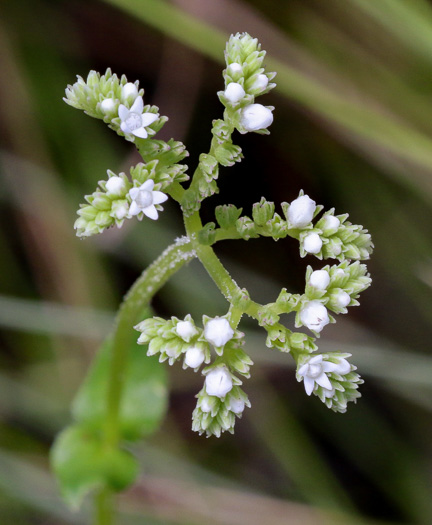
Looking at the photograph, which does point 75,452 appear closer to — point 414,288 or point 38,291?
point 38,291

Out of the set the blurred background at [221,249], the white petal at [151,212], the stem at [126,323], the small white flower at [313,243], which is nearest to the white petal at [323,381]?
the small white flower at [313,243]

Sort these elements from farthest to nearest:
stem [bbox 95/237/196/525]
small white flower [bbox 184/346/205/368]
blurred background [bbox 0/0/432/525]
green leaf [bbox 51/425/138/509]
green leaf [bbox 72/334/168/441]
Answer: blurred background [bbox 0/0/432/525] < green leaf [bbox 72/334/168/441] < green leaf [bbox 51/425/138/509] < stem [bbox 95/237/196/525] < small white flower [bbox 184/346/205/368]

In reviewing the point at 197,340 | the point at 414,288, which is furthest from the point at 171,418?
the point at 197,340

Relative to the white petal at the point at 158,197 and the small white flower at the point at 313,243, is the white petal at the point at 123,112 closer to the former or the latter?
the white petal at the point at 158,197

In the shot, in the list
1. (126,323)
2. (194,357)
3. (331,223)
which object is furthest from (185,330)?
(331,223)

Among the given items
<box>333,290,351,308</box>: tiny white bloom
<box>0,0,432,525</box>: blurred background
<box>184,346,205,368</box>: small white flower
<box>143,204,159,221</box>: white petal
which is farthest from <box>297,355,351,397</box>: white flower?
<box>0,0,432,525</box>: blurred background

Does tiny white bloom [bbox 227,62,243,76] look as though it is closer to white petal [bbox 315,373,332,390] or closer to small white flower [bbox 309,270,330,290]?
small white flower [bbox 309,270,330,290]

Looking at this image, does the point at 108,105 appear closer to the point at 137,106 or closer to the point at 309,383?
the point at 137,106
